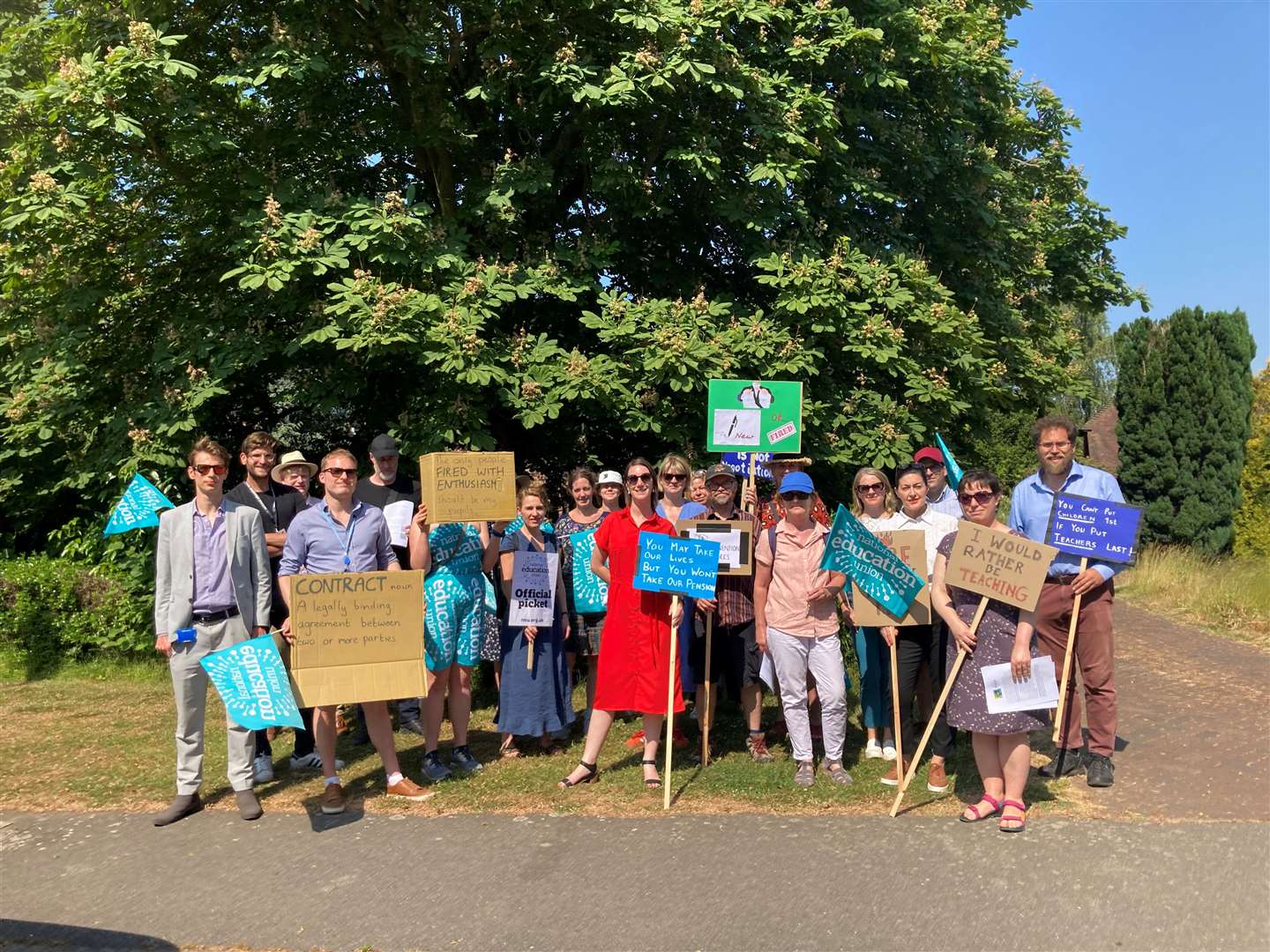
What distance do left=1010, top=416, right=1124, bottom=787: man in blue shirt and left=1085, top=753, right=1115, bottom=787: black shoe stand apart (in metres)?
0.04

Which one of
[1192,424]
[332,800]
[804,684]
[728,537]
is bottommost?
[332,800]

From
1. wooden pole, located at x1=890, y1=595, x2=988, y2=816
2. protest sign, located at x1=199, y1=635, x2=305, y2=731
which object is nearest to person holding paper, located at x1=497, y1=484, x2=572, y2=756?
protest sign, located at x1=199, y1=635, x2=305, y2=731

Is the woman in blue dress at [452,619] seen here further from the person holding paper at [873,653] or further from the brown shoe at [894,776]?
the brown shoe at [894,776]

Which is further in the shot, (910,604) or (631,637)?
(631,637)

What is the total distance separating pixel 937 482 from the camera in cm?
694

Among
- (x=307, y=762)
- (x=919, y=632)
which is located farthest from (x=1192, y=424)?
(x=307, y=762)

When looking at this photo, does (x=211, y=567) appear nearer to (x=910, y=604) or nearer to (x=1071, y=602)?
(x=910, y=604)

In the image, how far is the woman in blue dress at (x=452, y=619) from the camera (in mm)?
6145

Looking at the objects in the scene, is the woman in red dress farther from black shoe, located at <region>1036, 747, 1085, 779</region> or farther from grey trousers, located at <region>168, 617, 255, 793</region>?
black shoe, located at <region>1036, 747, 1085, 779</region>

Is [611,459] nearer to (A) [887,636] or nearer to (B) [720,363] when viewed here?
(B) [720,363]

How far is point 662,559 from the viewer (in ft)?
19.1

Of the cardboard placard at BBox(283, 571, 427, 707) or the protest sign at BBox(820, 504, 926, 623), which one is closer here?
the cardboard placard at BBox(283, 571, 427, 707)

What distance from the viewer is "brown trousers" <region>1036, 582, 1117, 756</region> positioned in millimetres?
6137

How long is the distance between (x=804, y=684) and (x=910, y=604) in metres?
0.83
